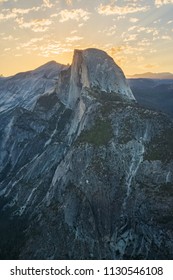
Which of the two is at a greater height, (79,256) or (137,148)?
(137,148)

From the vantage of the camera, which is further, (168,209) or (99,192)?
(99,192)

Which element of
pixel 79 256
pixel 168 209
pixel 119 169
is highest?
pixel 119 169

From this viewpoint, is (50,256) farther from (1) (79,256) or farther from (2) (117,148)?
(2) (117,148)
